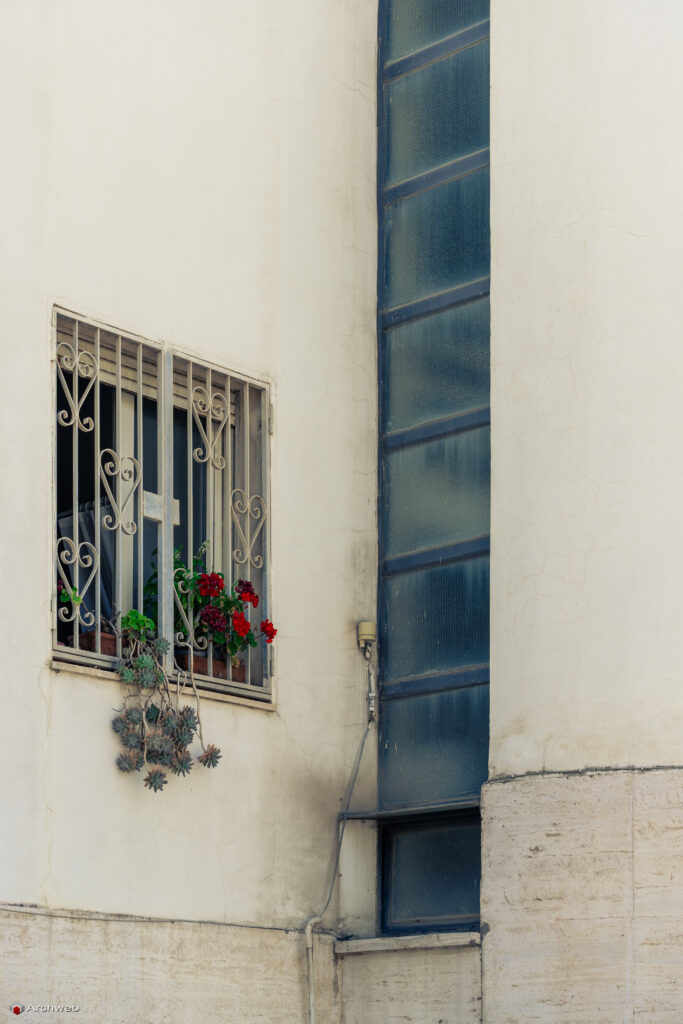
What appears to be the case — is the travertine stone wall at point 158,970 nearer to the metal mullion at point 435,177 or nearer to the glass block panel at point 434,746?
the glass block panel at point 434,746

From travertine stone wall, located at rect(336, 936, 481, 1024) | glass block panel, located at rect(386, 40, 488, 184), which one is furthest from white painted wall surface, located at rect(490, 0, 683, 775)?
travertine stone wall, located at rect(336, 936, 481, 1024)

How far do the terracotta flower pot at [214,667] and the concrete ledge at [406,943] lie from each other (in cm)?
150

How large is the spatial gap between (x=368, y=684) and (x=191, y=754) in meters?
1.49

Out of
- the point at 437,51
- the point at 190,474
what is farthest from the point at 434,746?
the point at 437,51

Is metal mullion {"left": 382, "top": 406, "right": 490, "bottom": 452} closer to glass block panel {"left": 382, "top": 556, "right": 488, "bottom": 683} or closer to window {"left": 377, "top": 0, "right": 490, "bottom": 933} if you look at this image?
window {"left": 377, "top": 0, "right": 490, "bottom": 933}

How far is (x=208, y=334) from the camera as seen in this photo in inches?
376

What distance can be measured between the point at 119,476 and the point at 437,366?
2.28m

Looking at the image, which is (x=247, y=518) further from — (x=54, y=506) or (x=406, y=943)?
(x=406, y=943)

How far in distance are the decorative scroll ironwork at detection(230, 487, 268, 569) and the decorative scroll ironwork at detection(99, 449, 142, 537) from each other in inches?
29.4

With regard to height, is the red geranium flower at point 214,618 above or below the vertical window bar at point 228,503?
below

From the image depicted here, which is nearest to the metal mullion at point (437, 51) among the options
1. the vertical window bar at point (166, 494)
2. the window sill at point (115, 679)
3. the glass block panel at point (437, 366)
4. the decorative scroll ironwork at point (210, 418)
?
the glass block panel at point (437, 366)

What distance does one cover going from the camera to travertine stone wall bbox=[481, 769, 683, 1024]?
8.19m

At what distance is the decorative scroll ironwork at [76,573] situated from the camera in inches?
334

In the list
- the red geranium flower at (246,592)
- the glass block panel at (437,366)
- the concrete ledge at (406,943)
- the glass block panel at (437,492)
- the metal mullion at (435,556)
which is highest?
the glass block panel at (437,366)
